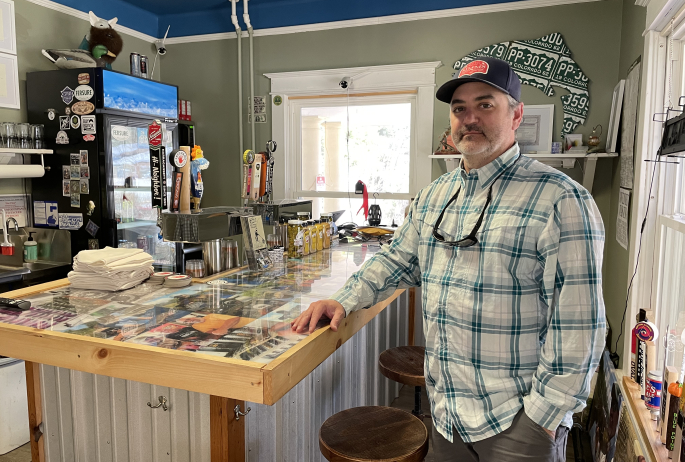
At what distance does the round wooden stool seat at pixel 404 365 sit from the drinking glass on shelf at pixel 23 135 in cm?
282

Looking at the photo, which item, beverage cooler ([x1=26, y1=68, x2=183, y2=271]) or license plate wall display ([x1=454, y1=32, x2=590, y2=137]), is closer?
beverage cooler ([x1=26, y1=68, x2=183, y2=271])

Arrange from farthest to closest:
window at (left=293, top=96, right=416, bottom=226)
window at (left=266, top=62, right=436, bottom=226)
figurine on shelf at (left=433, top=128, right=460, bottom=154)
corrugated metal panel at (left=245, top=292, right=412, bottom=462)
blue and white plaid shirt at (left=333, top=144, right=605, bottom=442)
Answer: window at (left=293, top=96, right=416, bottom=226) → window at (left=266, top=62, right=436, bottom=226) → figurine on shelf at (left=433, top=128, right=460, bottom=154) → corrugated metal panel at (left=245, top=292, right=412, bottom=462) → blue and white plaid shirt at (left=333, top=144, right=605, bottom=442)

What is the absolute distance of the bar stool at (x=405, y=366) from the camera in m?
2.24

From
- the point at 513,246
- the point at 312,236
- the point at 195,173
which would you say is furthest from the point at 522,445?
the point at 312,236

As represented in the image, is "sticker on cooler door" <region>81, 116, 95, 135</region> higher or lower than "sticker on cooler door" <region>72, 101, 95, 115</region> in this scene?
lower

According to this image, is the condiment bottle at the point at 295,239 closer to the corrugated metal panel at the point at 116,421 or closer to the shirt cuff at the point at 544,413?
the corrugated metal panel at the point at 116,421

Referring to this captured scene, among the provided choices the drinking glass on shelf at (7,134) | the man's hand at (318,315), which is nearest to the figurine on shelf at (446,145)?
A: the man's hand at (318,315)

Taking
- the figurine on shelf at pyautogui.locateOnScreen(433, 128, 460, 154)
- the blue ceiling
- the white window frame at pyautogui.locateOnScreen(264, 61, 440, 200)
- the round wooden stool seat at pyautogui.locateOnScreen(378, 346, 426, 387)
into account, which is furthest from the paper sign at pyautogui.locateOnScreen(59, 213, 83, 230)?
the figurine on shelf at pyautogui.locateOnScreen(433, 128, 460, 154)

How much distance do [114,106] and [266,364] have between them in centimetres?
304

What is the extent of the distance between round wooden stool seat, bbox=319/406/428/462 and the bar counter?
240 millimetres

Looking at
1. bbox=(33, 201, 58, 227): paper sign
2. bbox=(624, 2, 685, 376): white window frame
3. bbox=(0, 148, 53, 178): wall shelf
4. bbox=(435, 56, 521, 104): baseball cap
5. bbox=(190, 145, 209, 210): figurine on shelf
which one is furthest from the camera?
bbox=(33, 201, 58, 227): paper sign

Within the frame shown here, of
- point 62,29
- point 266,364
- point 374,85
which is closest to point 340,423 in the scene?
point 266,364

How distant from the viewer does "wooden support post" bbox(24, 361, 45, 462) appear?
72.2 inches

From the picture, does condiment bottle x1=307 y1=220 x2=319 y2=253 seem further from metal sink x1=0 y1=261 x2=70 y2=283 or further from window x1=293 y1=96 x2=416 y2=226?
metal sink x1=0 y1=261 x2=70 y2=283
